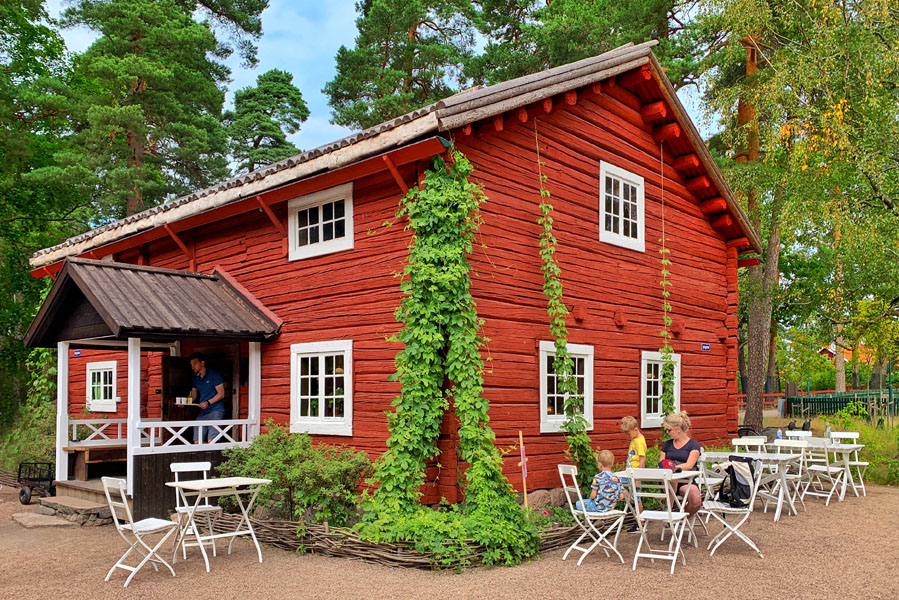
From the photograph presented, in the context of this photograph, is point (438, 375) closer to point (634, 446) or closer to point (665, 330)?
point (634, 446)

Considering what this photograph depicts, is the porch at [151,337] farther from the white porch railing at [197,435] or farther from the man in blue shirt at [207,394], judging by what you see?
the man in blue shirt at [207,394]

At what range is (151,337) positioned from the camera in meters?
9.71

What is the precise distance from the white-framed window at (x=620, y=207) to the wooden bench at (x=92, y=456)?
8155mm

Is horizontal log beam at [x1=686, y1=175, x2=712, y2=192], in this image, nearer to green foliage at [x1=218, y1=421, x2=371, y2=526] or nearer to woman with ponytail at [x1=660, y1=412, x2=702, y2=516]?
woman with ponytail at [x1=660, y1=412, x2=702, y2=516]

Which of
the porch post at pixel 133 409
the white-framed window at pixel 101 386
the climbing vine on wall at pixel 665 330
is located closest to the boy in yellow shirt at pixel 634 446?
the climbing vine on wall at pixel 665 330

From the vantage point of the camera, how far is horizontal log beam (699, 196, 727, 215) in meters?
13.7

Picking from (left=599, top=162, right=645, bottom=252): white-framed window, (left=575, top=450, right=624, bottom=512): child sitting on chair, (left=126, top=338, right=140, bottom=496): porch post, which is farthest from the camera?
(left=599, top=162, right=645, bottom=252): white-framed window

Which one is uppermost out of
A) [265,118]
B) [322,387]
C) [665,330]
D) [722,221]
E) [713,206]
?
[265,118]

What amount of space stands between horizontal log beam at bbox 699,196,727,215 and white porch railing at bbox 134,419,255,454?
350 inches

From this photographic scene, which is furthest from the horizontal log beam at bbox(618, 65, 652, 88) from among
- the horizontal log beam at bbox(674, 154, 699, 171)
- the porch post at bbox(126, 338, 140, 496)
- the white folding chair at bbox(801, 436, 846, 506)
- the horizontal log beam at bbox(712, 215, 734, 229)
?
the porch post at bbox(126, 338, 140, 496)

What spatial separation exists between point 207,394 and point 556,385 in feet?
16.5

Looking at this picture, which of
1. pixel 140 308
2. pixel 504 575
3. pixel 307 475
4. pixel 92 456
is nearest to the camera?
pixel 504 575

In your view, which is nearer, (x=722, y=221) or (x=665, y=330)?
(x=665, y=330)

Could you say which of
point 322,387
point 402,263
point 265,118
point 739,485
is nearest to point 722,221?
point 739,485
